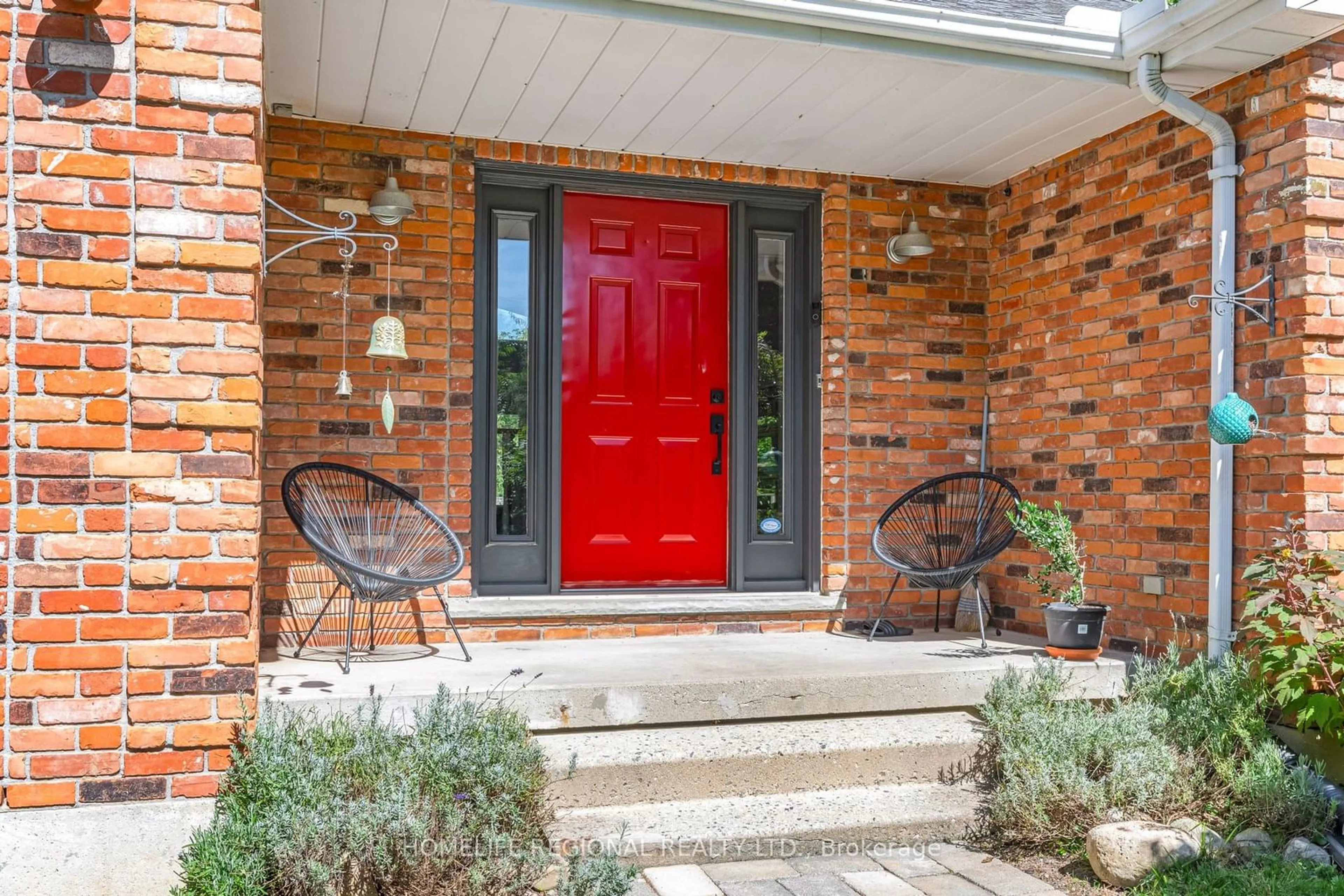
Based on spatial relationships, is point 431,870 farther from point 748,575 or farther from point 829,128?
point 829,128

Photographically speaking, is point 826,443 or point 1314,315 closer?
point 1314,315

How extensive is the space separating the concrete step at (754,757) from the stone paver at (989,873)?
313 mm

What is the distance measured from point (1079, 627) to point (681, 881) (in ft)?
6.41

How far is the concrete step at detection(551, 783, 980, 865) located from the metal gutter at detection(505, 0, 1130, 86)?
8.50 ft

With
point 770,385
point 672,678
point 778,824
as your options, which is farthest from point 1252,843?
point 770,385

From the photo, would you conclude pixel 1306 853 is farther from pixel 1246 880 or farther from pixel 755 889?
pixel 755 889

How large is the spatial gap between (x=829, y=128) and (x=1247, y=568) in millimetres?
2423

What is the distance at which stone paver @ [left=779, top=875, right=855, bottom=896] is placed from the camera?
3.06 metres

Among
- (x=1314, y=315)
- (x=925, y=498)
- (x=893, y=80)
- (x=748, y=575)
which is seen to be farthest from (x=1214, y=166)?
(x=748, y=575)

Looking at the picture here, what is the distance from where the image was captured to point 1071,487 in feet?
16.0

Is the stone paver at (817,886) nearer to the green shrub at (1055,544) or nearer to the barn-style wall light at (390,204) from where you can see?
the green shrub at (1055,544)

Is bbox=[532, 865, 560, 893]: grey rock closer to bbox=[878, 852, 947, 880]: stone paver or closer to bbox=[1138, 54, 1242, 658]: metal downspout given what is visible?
bbox=[878, 852, 947, 880]: stone paver

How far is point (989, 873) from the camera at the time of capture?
129 inches

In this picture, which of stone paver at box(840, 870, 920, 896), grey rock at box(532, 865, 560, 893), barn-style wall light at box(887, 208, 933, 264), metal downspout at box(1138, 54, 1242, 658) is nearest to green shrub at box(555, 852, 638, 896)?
grey rock at box(532, 865, 560, 893)
